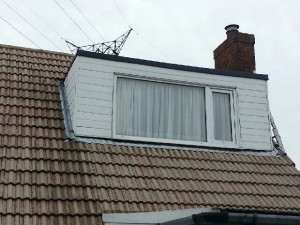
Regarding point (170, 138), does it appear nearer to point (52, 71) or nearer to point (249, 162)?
point (249, 162)

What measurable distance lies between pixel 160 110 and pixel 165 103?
21cm

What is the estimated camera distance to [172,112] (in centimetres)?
1038

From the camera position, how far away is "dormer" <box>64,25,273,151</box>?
967cm

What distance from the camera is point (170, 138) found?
10.0 meters

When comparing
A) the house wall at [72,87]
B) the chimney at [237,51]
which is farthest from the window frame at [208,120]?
the chimney at [237,51]

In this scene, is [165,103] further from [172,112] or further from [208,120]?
[208,120]

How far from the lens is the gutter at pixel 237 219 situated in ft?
20.2

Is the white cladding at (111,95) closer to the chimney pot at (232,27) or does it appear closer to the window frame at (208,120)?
the window frame at (208,120)

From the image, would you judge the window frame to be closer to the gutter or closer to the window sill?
the window sill

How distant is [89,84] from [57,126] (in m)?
1.12

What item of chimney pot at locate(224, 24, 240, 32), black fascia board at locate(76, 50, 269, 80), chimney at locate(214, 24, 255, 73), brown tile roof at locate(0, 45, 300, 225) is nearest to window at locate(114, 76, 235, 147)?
black fascia board at locate(76, 50, 269, 80)

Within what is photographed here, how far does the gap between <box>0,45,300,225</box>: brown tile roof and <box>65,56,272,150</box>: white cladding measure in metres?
0.37

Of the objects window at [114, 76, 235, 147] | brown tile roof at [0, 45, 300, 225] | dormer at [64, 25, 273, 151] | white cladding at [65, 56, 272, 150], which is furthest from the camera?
window at [114, 76, 235, 147]

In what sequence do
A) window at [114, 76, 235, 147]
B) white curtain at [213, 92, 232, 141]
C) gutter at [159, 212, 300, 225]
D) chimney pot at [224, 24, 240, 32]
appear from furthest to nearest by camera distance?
chimney pot at [224, 24, 240, 32], white curtain at [213, 92, 232, 141], window at [114, 76, 235, 147], gutter at [159, 212, 300, 225]
